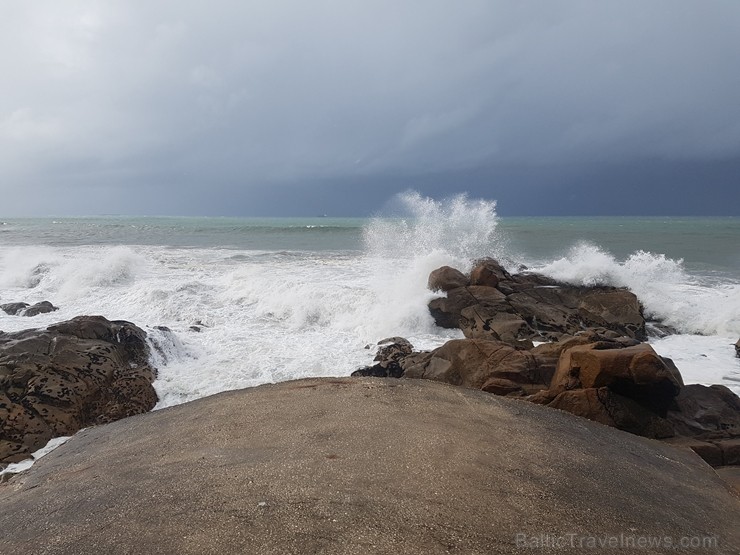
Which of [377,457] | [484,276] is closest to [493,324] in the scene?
[484,276]

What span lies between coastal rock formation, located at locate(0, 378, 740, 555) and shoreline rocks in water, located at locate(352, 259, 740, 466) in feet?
1.74

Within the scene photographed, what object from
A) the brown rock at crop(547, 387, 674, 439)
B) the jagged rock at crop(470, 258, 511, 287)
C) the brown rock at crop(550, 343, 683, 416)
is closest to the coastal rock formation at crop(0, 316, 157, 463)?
the brown rock at crop(547, 387, 674, 439)

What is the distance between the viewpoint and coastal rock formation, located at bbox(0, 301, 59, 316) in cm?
954

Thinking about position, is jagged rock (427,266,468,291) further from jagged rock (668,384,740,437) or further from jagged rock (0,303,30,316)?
jagged rock (0,303,30,316)

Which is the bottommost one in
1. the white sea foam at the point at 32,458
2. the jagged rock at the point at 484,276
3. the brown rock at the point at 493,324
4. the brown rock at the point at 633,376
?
the white sea foam at the point at 32,458

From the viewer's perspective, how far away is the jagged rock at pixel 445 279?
9617 millimetres

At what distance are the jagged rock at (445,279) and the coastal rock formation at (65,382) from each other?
229 inches

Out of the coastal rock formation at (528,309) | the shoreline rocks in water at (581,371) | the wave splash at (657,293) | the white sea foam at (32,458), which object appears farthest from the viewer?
the wave splash at (657,293)

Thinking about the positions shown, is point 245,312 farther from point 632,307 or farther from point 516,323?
point 632,307

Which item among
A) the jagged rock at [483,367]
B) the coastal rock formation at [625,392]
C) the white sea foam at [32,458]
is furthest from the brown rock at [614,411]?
the white sea foam at [32,458]

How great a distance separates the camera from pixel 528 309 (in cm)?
923

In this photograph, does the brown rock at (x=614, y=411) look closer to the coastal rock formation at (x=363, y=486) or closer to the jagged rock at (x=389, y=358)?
the coastal rock formation at (x=363, y=486)

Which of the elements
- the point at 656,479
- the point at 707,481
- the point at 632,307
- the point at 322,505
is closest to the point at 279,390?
the point at 322,505

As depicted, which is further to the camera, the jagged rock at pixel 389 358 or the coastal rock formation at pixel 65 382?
the jagged rock at pixel 389 358
